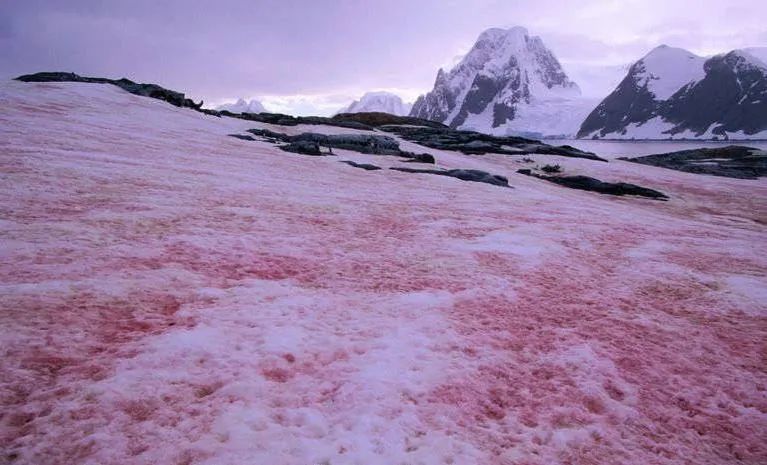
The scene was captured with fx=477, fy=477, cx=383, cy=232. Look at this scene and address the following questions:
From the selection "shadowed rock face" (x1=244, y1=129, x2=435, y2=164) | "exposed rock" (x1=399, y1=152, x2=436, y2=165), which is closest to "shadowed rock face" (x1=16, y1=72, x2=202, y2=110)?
"shadowed rock face" (x1=244, y1=129, x2=435, y2=164)

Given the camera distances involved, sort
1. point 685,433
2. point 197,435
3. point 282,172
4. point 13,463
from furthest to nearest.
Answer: point 282,172
point 685,433
point 197,435
point 13,463

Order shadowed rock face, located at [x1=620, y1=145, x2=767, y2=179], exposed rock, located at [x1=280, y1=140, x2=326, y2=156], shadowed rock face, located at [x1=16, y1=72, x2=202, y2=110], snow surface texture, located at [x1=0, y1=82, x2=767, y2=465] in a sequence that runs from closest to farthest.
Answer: snow surface texture, located at [x1=0, y1=82, x2=767, y2=465]
exposed rock, located at [x1=280, y1=140, x2=326, y2=156]
shadowed rock face, located at [x1=16, y1=72, x2=202, y2=110]
shadowed rock face, located at [x1=620, y1=145, x2=767, y2=179]

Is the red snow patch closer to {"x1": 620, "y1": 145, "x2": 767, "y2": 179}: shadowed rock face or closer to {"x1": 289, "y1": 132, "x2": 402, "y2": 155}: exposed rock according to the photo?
{"x1": 289, "y1": 132, "x2": 402, "y2": 155}: exposed rock

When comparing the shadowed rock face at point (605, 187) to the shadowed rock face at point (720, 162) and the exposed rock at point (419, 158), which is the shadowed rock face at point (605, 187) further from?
the shadowed rock face at point (720, 162)

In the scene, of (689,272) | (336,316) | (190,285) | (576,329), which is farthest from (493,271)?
(190,285)

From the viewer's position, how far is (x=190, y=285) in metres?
6.66

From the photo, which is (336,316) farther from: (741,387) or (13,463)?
(741,387)

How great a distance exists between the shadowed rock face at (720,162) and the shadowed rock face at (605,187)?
22985 millimetres

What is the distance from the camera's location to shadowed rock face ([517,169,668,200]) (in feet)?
89.4

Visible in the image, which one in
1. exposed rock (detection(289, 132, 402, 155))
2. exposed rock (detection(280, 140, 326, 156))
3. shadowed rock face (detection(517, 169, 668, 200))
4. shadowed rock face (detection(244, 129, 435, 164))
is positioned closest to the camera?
exposed rock (detection(280, 140, 326, 156))

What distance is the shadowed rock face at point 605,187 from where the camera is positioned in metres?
27.2

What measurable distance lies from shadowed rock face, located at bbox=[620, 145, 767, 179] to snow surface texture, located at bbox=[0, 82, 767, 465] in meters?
41.6

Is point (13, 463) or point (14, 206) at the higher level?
point (14, 206)

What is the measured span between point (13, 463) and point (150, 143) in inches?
708
